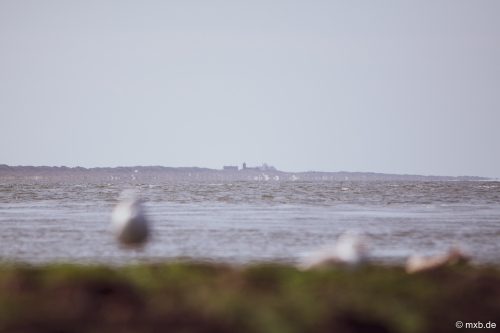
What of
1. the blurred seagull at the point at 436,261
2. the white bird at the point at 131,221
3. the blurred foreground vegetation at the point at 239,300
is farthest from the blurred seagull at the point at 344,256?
the white bird at the point at 131,221

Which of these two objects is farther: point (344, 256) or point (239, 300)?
point (344, 256)

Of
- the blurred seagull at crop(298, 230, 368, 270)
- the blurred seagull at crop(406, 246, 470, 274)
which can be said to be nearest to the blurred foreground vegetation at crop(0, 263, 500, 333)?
the blurred seagull at crop(298, 230, 368, 270)

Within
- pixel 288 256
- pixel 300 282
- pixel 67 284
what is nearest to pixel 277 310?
pixel 300 282

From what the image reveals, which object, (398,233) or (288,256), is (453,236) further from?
(288,256)

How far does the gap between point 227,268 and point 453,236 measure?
10.6 metres

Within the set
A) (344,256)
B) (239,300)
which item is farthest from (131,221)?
(239,300)

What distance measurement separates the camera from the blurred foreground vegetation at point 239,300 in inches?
280

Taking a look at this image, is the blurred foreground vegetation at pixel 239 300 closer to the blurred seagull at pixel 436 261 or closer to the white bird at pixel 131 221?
the blurred seagull at pixel 436 261

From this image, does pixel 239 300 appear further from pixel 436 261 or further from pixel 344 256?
pixel 436 261

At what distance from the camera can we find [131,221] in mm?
13070

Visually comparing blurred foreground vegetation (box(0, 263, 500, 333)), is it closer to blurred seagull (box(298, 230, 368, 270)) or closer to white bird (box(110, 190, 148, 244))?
blurred seagull (box(298, 230, 368, 270))

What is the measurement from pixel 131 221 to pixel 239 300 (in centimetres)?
561

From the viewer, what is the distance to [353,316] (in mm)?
7391

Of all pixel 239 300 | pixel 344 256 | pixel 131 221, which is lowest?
pixel 239 300
